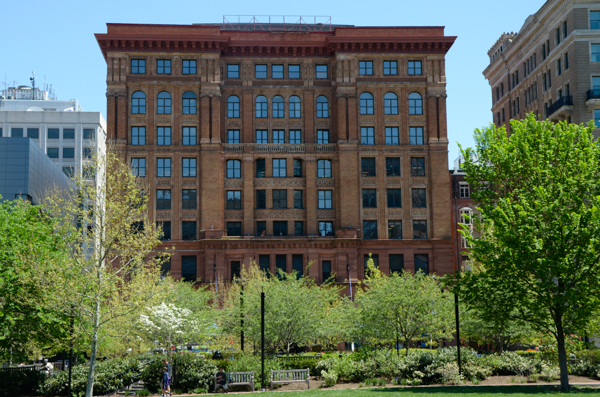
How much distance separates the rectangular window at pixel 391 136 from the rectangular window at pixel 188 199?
22001 mm

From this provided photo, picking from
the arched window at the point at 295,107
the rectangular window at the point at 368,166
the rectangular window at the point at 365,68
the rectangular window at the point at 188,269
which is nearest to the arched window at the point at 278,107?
the arched window at the point at 295,107

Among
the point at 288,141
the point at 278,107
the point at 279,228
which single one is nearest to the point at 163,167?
the point at 288,141

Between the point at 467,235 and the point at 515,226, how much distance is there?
2.53 m

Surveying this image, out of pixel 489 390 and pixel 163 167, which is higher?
pixel 163 167

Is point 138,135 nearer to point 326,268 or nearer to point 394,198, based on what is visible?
point 326,268

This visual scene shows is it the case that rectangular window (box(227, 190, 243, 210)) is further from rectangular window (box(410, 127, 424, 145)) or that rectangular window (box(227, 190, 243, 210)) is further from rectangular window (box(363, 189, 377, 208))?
rectangular window (box(410, 127, 424, 145))

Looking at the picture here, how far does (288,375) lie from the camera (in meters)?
37.5

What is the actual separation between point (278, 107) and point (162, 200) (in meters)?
16.2

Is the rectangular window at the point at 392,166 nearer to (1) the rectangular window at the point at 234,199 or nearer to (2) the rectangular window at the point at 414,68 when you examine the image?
(2) the rectangular window at the point at 414,68

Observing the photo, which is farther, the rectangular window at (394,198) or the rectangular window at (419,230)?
the rectangular window at (394,198)

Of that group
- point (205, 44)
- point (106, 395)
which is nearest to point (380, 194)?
point (205, 44)

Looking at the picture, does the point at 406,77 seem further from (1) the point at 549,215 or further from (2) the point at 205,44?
(1) the point at 549,215

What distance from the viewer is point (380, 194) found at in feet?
251

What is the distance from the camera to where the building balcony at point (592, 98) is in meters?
69.2
